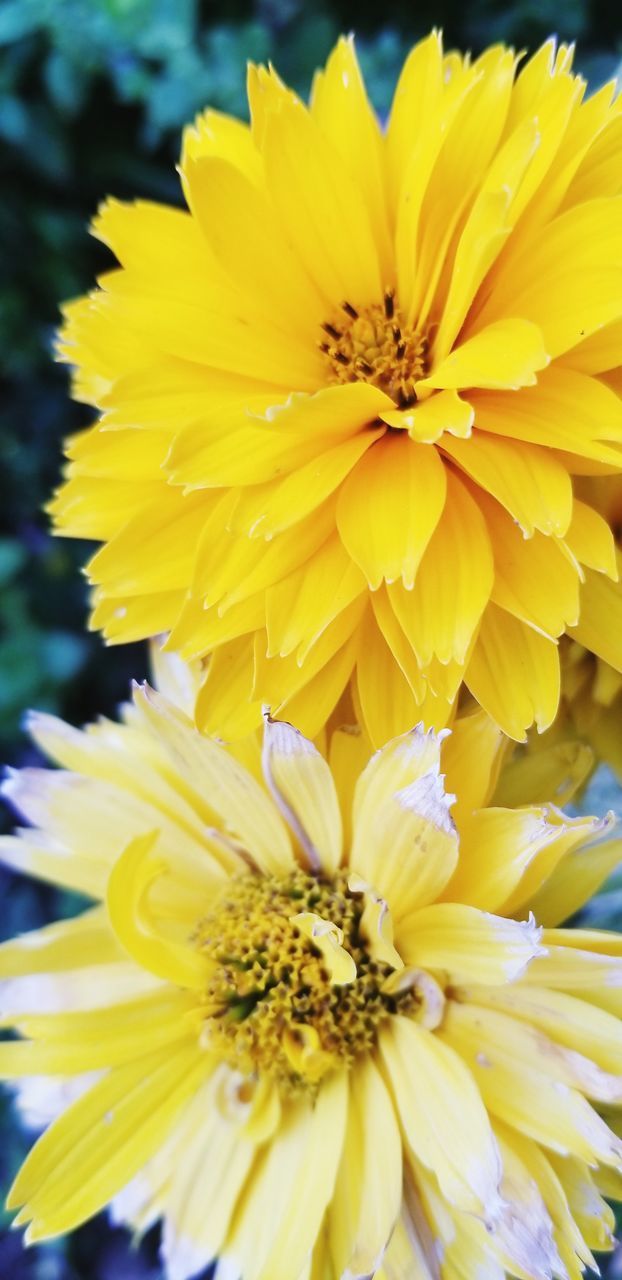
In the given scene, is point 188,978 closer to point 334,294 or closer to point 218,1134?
point 218,1134

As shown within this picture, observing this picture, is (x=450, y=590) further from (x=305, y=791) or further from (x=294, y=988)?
(x=294, y=988)

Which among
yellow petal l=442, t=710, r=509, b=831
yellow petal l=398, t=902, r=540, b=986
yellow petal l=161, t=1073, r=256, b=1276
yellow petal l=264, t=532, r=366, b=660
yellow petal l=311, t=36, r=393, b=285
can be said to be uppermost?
yellow petal l=311, t=36, r=393, b=285

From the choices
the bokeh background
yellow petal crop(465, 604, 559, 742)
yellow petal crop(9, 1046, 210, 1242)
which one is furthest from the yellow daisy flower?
the bokeh background

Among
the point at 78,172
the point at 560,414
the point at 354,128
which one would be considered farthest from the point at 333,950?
the point at 78,172

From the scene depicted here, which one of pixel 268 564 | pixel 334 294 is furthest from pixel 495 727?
pixel 334 294

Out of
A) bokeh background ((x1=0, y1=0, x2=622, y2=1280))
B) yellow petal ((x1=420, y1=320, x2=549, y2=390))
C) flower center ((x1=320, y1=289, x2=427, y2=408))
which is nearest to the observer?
yellow petal ((x1=420, y1=320, x2=549, y2=390))

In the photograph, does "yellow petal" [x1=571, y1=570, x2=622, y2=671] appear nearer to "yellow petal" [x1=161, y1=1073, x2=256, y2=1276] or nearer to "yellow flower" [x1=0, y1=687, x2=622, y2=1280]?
"yellow flower" [x1=0, y1=687, x2=622, y2=1280]
